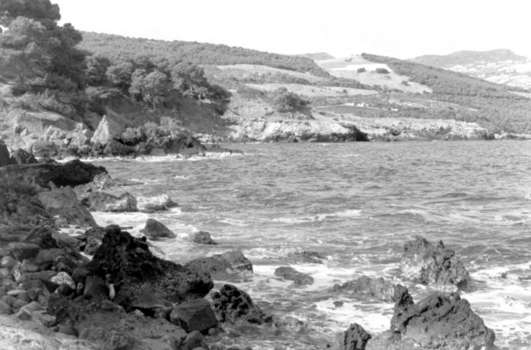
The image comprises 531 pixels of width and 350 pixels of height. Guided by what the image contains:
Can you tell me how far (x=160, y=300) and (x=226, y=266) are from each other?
11.6 feet

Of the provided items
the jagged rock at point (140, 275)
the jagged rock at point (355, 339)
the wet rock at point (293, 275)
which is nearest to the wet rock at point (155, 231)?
the wet rock at point (293, 275)

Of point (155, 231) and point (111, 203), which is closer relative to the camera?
point (155, 231)

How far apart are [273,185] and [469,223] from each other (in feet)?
45.3

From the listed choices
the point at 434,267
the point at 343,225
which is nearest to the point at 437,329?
the point at 434,267

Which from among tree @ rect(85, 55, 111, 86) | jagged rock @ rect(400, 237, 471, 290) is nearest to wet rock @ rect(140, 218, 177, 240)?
jagged rock @ rect(400, 237, 471, 290)

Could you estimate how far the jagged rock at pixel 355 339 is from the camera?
28.4ft

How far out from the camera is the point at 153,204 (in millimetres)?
23484

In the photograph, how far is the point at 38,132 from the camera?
185ft

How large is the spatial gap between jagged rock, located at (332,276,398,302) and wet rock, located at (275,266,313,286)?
79cm

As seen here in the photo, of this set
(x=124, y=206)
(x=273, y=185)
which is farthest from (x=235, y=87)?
(x=124, y=206)

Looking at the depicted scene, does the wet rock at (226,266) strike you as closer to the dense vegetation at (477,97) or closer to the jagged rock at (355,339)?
the jagged rock at (355,339)

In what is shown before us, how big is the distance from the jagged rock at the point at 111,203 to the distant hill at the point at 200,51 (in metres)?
131

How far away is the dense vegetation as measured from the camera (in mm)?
118856

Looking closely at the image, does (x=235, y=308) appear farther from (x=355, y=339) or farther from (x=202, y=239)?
(x=202, y=239)
